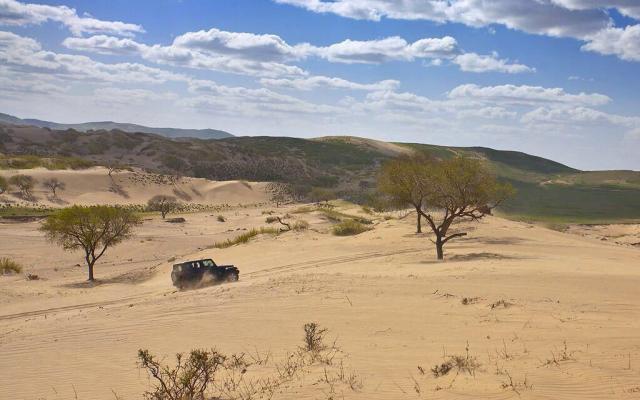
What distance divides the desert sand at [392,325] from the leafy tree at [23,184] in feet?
138

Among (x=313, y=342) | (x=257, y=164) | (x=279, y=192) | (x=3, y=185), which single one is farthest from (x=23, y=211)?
(x=257, y=164)

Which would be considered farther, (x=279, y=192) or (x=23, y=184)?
(x=279, y=192)

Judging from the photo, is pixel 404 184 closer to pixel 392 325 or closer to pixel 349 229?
pixel 349 229

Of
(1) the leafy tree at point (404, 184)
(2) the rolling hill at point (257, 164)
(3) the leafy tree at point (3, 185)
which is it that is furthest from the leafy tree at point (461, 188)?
(3) the leafy tree at point (3, 185)

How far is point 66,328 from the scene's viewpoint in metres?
13.9

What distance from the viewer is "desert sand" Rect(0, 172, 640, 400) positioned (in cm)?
852

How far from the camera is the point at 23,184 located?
6581cm

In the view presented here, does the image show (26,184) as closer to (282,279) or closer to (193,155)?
(193,155)

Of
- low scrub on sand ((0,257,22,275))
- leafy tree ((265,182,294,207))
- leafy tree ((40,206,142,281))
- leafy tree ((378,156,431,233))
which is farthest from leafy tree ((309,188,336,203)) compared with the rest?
low scrub on sand ((0,257,22,275))

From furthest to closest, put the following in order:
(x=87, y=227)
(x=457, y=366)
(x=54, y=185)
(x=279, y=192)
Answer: (x=279, y=192), (x=54, y=185), (x=87, y=227), (x=457, y=366)

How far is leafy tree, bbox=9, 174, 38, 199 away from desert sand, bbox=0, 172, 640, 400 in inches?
1659

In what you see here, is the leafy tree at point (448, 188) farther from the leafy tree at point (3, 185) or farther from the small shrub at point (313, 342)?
the leafy tree at point (3, 185)

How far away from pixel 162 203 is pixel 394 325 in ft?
199

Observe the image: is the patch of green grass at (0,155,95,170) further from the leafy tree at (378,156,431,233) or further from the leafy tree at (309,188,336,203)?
the leafy tree at (378,156,431,233)
